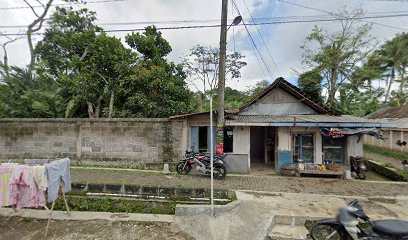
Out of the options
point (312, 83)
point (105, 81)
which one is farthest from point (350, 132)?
point (105, 81)

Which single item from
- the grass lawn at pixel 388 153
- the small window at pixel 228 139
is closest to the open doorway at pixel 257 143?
the small window at pixel 228 139

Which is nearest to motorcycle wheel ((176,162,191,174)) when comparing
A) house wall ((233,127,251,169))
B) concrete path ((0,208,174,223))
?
house wall ((233,127,251,169))

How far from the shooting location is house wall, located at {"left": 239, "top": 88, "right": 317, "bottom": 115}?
10938 millimetres

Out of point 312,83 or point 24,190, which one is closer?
point 24,190

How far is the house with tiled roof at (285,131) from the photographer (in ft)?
27.4

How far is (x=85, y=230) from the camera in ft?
15.0

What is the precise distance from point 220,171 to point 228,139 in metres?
2.16

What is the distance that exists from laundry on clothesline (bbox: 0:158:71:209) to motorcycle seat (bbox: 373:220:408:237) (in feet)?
22.7

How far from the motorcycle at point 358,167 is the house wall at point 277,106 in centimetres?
323

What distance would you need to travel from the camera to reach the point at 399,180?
8.36 m

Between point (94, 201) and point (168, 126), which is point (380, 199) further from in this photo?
point (94, 201)

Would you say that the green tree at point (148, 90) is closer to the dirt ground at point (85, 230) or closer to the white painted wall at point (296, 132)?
the white painted wall at point (296, 132)

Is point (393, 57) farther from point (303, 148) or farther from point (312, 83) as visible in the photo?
point (303, 148)

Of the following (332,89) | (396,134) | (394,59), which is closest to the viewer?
(396,134)
